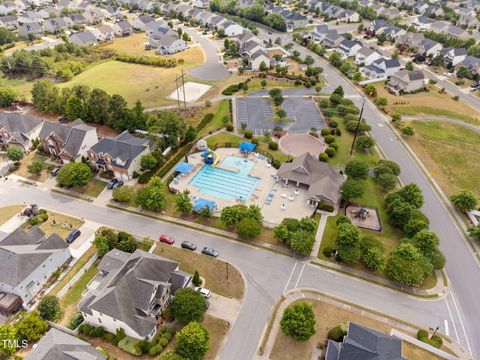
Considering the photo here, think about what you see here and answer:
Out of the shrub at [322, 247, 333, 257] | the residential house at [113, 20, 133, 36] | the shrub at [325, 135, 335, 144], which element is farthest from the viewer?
the residential house at [113, 20, 133, 36]

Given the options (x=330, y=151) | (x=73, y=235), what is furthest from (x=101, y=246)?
(x=330, y=151)

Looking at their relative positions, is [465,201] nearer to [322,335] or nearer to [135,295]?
[322,335]

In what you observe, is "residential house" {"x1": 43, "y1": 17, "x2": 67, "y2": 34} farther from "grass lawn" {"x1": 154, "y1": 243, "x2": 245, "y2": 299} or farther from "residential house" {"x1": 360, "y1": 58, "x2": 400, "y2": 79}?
"grass lawn" {"x1": 154, "y1": 243, "x2": 245, "y2": 299}

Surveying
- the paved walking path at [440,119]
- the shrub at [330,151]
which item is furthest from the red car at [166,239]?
the paved walking path at [440,119]

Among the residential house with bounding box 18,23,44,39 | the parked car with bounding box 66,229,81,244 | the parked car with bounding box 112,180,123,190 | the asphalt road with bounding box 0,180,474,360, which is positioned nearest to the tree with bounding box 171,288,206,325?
the asphalt road with bounding box 0,180,474,360

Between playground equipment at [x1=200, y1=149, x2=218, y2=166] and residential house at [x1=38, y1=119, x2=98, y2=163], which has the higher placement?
residential house at [x1=38, y1=119, x2=98, y2=163]
